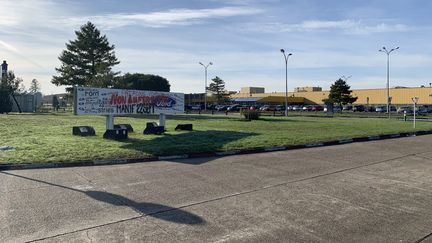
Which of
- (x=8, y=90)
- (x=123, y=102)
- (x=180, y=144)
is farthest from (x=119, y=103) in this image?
(x=8, y=90)

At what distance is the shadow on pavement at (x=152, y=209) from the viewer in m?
6.33

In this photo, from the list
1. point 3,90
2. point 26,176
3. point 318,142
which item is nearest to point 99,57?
point 3,90

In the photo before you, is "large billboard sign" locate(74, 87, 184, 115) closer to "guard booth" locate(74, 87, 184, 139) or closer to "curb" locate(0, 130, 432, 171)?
"guard booth" locate(74, 87, 184, 139)

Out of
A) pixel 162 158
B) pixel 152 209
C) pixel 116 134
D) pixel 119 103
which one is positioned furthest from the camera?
pixel 119 103

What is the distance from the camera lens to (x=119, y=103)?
19.0 metres

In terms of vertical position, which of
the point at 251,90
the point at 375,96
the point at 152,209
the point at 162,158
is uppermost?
the point at 251,90

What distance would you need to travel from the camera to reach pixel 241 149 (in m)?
14.6

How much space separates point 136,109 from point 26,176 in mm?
10689

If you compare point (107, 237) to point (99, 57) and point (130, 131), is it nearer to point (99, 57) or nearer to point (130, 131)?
point (130, 131)

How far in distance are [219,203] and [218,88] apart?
9225 cm

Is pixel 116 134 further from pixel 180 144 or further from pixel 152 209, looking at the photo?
pixel 152 209

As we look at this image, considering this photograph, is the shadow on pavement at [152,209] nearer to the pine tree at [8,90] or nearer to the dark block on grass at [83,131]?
the dark block on grass at [83,131]

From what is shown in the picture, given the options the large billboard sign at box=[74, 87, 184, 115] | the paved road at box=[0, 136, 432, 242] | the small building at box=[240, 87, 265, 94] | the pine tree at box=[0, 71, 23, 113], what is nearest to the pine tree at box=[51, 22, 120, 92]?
the pine tree at box=[0, 71, 23, 113]

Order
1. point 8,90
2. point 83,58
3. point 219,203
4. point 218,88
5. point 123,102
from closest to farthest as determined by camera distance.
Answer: point 219,203, point 123,102, point 8,90, point 83,58, point 218,88
